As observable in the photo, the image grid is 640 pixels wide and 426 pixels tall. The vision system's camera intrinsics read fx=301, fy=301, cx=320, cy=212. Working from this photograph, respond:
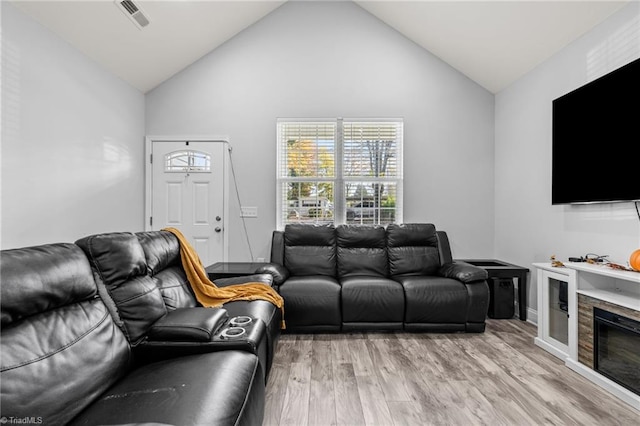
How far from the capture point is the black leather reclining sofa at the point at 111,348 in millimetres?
1021

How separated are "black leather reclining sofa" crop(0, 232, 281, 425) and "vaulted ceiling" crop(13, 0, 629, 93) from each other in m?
2.38

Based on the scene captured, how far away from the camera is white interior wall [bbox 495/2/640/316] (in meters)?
2.36

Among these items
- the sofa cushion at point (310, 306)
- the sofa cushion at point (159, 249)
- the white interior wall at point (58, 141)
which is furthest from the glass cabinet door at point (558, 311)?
the white interior wall at point (58, 141)

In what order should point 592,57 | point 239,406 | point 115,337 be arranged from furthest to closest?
point 592,57, point 115,337, point 239,406

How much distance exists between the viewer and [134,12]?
2895 mm

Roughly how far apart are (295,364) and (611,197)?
9.16 ft

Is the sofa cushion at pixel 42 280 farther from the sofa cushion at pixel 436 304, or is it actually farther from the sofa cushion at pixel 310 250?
the sofa cushion at pixel 436 304

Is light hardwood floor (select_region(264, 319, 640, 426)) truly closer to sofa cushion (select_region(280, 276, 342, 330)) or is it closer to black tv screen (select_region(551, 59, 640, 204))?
sofa cushion (select_region(280, 276, 342, 330))

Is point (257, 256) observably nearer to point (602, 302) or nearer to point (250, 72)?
point (250, 72)

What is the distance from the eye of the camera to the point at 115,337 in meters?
1.43

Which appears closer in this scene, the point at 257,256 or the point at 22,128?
the point at 22,128

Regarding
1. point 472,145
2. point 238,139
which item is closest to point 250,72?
point 238,139

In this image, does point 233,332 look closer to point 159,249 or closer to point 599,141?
point 159,249

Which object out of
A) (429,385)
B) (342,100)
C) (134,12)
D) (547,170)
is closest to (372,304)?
(429,385)
